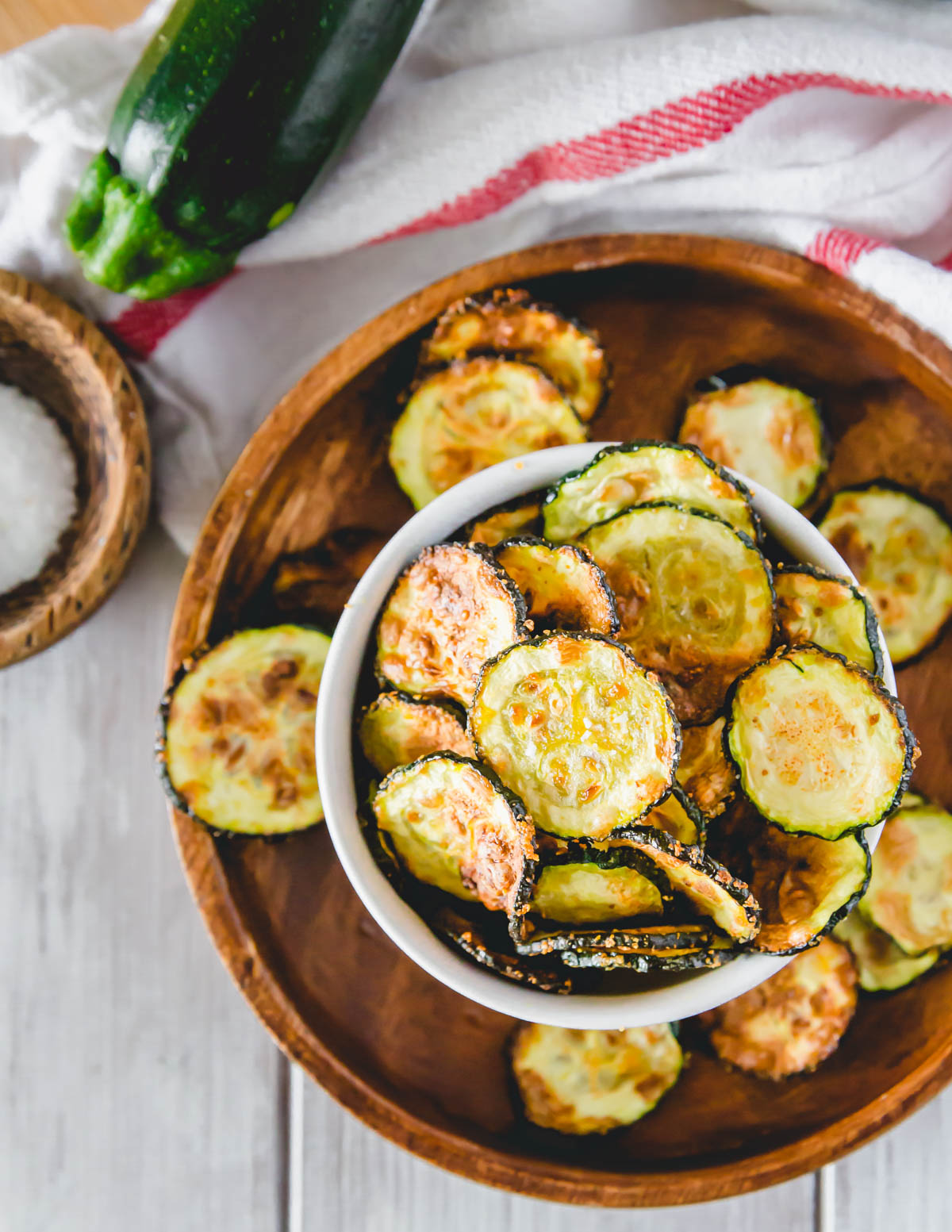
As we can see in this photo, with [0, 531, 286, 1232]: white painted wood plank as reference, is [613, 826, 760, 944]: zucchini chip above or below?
above

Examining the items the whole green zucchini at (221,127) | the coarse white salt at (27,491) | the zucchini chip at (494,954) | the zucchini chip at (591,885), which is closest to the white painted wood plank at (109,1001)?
the coarse white salt at (27,491)

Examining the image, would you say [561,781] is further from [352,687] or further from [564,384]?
[564,384]

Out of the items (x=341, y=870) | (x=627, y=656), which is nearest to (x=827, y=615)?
(x=627, y=656)

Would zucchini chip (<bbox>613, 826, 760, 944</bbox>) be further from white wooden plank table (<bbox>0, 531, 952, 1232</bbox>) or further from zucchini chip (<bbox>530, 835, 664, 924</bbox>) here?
white wooden plank table (<bbox>0, 531, 952, 1232</bbox>)

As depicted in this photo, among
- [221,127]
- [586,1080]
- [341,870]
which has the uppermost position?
[221,127]

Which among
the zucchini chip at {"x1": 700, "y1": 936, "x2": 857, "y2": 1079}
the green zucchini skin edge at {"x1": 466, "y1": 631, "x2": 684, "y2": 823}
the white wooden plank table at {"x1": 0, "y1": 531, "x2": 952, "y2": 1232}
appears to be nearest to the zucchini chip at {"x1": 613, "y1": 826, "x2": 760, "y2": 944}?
the green zucchini skin edge at {"x1": 466, "y1": 631, "x2": 684, "y2": 823}

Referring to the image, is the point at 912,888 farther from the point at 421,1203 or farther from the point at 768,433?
the point at 421,1203

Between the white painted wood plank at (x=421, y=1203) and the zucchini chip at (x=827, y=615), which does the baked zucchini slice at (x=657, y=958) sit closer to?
the zucchini chip at (x=827, y=615)
